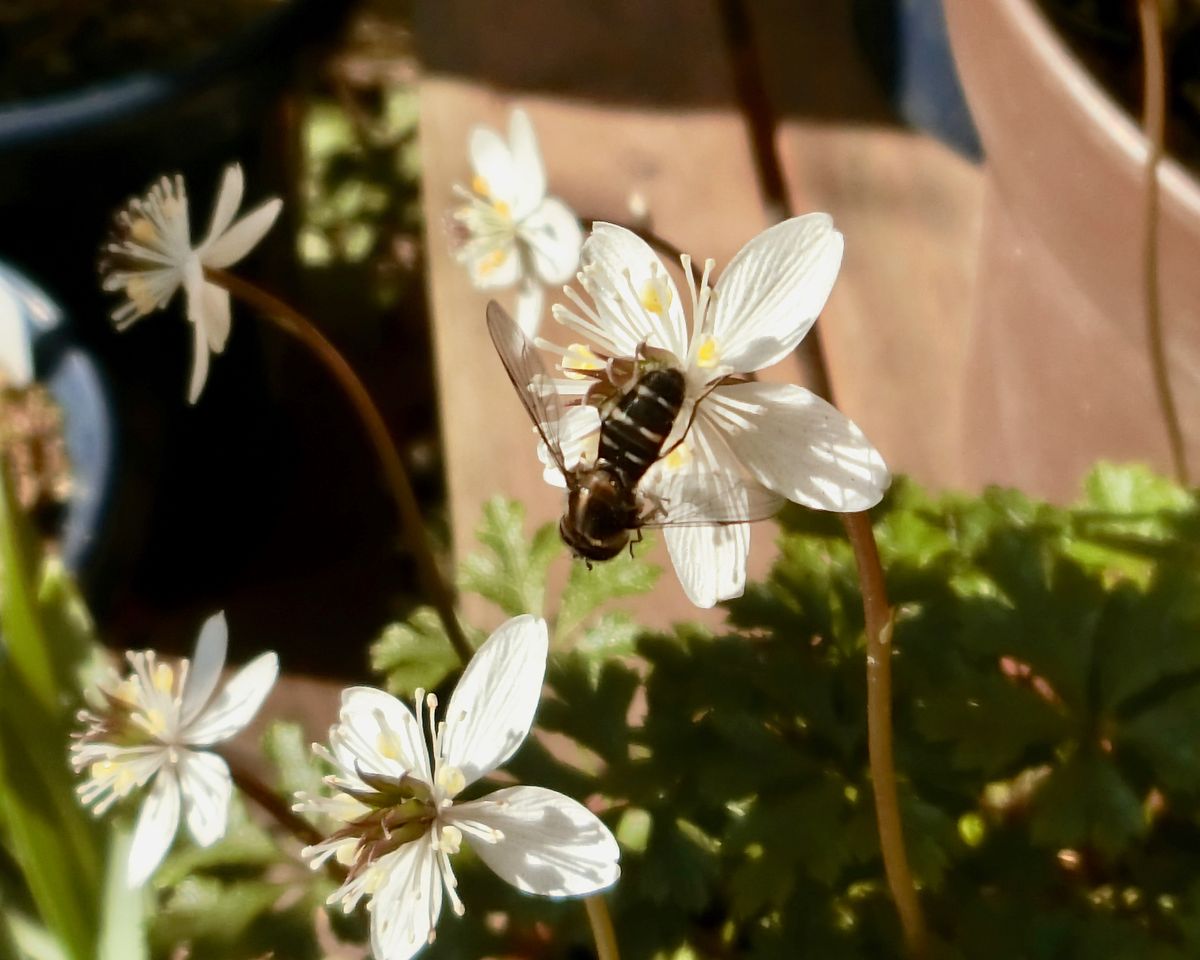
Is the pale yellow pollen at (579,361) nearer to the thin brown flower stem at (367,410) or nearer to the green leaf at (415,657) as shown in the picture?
the thin brown flower stem at (367,410)

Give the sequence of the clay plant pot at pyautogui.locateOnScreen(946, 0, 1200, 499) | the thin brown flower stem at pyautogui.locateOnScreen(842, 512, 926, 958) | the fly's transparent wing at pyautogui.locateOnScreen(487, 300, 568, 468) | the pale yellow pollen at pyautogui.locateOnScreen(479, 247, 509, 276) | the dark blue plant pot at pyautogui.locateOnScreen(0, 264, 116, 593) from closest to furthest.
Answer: the thin brown flower stem at pyautogui.locateOnScreen(842, 512, 926, 958), the fly's transparent wing at pyautogui.locateOnScreen(487, 300, 568, 468), the clay plant pot at pyautogui.locateOnScreen(946, 0, 1200, 499), the pale yellow pollen at pyautogui.locateOnScreen(479, 247, 509, 276), the dark blue plant pot at pyautogui.locateOnScreen(0, 264, 116, 593)

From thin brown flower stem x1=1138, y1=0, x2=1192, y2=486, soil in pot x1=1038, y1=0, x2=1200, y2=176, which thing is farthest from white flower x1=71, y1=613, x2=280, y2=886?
soil in pot x1=1038, y1=0, x2=1200, y2=176

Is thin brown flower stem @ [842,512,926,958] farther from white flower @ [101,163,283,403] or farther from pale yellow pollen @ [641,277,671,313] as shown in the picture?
white flower @ [101,163,283,403]

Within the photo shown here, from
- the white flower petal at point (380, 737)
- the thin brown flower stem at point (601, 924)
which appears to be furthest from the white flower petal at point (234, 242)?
the thin brown flower stem at point (601, 924)

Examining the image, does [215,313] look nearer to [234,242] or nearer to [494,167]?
[234,242]

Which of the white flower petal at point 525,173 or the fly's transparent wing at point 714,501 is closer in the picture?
the fly's transparent wing at point 714,501

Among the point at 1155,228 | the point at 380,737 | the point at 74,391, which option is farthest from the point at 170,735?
the point at 74,391
